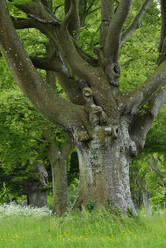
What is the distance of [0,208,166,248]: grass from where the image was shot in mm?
4980

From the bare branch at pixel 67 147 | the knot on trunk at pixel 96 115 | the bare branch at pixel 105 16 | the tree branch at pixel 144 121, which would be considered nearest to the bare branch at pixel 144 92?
the tree branch at pixel 144 121

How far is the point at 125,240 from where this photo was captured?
5.15 metres

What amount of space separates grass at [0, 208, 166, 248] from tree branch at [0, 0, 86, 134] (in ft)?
8.07

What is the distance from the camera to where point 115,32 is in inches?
334

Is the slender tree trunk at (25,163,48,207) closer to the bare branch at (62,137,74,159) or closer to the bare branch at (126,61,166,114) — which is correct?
the bare branch at (62,137,74,159)

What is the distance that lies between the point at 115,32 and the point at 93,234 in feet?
17.6

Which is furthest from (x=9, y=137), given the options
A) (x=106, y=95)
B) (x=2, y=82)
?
(x=106, y=95)

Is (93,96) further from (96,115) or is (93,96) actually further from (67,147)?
(67,147)

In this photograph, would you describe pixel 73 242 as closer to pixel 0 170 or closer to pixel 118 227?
pixel 118 227

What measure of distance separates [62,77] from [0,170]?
45.7ft

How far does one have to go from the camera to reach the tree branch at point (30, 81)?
293 inches

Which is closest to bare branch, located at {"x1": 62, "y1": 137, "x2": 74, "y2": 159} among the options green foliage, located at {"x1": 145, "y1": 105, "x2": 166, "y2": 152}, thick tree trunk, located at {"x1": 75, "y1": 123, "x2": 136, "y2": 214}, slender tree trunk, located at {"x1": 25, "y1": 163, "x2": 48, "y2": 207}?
green foliage, located at {"x1": 145, "y1": 105, "x2": 166, "y2": 152}

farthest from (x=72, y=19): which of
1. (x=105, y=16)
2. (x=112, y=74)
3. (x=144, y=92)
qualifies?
(x=144, y=92)

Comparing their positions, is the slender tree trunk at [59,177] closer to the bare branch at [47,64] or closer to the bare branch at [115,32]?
the bare branch at [47,64]
